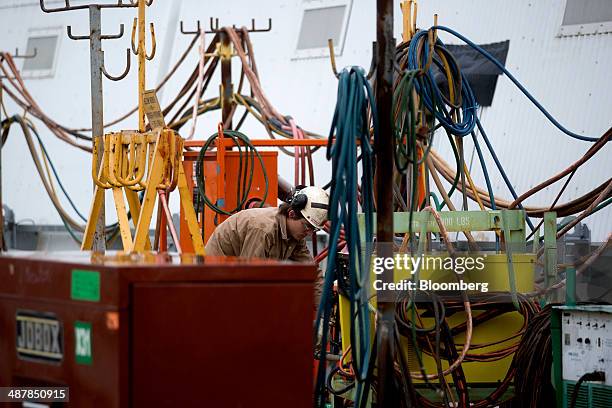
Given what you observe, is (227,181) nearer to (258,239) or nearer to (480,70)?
(258,239)

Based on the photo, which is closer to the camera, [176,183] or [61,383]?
[61,383]

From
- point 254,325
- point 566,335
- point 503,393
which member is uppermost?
point 254,325

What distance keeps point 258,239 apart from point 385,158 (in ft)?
6.41

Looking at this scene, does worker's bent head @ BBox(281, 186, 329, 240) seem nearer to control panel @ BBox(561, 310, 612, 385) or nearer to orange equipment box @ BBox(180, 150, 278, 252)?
control panel @ BBox(561, 310, 612, 385)

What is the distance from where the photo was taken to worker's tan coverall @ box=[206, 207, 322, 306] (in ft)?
20.8

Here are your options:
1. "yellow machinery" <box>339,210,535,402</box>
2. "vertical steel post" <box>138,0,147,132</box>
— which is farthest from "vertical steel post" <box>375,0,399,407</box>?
"vertical steel post" <box>138,0,147,132</box>

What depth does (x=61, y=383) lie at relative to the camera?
3375 millimetres

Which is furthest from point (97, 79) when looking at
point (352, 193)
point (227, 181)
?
point (352, 193)

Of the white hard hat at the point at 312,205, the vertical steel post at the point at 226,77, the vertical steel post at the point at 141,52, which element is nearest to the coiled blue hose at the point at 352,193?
the white hard hat at the point at 312,205

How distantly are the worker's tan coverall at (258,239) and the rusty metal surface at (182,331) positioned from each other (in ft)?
9.39

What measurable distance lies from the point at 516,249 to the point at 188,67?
33.1 ft

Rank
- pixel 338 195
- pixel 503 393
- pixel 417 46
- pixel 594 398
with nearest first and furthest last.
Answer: pixel 338 195
pixel 594 398
pixel 503 393
pixel 417 46

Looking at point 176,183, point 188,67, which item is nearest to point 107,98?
point 188,67

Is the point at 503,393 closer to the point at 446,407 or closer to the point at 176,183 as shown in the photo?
the point at 446,407
